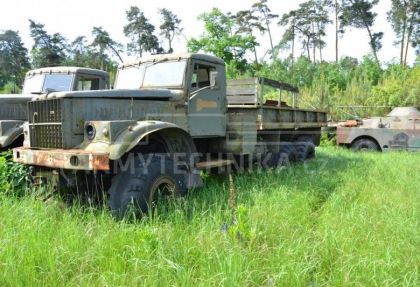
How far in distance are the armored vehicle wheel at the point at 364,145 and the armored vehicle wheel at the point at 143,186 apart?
862 cm

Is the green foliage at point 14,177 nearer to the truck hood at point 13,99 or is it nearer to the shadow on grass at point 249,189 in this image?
the shadow on grass at point 249,189

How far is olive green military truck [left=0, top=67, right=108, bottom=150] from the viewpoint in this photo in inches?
267

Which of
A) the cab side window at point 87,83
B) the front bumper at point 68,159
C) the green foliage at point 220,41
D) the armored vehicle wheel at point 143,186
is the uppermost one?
the green foliage at point 220,41

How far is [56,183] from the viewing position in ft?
15.5

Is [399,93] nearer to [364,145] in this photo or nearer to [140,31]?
[364,145]

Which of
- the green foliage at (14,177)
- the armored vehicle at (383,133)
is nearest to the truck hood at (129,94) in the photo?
the green foliage at (14,177)

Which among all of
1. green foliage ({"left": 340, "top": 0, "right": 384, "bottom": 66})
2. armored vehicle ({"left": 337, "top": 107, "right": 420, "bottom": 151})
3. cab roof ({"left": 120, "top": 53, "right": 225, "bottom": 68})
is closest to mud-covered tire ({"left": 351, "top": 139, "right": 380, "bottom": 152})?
armored vehicle ({"left": 337, "top": 107, "right": 420, "bottom": 151})

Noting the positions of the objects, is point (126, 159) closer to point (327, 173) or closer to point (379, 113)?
point (327, 173)

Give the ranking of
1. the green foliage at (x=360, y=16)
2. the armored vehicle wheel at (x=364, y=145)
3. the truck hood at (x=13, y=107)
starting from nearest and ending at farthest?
the truck hood at (x=13, y=107), the armored vehicle wheel at (x=364, y=145), the green foliage at (x=360, y=16)

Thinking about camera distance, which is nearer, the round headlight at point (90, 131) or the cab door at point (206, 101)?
the round headlight at point (90, 131)

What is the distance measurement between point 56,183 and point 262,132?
4.13 metres

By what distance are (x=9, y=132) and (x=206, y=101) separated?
279 cm

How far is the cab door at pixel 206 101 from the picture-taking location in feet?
18.7

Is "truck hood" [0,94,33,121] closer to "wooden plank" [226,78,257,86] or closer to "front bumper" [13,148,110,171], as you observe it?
"front bumper" [13,148,110,171]
